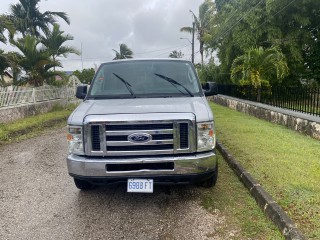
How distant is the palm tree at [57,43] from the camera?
15.9 metres

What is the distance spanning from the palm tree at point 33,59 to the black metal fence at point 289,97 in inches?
395

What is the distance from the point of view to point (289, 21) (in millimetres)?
17516

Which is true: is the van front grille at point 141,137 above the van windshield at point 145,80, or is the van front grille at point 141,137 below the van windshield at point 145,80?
below

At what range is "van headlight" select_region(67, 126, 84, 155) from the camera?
3.57 metres

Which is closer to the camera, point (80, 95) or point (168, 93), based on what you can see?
point (168, 93)

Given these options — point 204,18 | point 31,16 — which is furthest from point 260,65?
point 204,18

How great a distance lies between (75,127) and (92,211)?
3.65 feet

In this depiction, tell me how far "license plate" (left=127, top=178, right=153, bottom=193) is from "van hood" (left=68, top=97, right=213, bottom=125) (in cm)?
84

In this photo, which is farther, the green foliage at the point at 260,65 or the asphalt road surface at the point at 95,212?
the green foliage at the point at 260,65

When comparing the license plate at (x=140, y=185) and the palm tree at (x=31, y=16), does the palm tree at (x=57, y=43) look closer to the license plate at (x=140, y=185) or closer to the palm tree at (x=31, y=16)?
the palm tree at (x=31, y=16)

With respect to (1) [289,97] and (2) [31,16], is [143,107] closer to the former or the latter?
(1) [289,97]

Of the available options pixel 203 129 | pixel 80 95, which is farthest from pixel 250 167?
pixel 80 95

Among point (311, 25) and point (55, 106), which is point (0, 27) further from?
point (311, 25)

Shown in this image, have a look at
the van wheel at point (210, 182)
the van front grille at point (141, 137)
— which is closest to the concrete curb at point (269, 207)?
the van wheel at point (210, 182)
